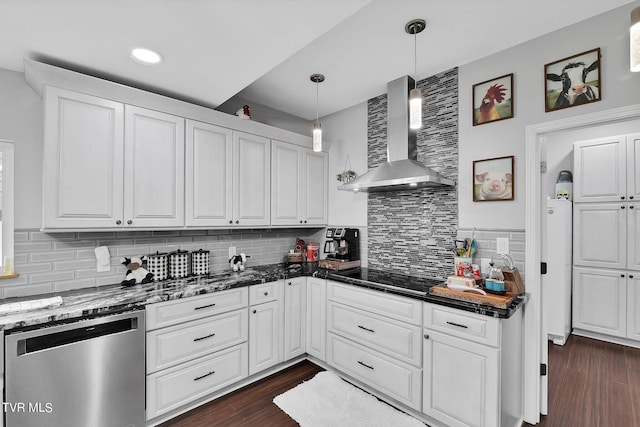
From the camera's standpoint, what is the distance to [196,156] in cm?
247

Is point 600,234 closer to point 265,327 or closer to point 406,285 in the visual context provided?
point 406,285

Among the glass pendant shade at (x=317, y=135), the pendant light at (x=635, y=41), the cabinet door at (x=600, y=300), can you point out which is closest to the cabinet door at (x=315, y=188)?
the glass pendant shade at (x=317, y=135)


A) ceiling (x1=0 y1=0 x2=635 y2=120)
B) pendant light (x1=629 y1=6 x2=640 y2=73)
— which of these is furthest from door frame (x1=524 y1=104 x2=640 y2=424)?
pendant light (x1=629 y1=6 x2=640 y2=73)

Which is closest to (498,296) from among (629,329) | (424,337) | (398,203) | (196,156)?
(424,337)

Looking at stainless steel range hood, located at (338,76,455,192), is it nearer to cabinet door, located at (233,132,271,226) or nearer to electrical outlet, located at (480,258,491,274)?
electrical outlet, located at (480,258,491,274)

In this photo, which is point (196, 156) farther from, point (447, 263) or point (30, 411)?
point (447, 263)

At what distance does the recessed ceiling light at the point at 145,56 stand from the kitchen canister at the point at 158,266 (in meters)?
1.45

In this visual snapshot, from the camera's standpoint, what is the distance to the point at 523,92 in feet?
7.07

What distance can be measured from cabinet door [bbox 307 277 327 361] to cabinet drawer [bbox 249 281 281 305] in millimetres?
352

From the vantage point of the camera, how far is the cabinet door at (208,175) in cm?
245

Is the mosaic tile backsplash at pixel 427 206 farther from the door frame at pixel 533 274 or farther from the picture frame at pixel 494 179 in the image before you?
the door frame at pixel 533 274

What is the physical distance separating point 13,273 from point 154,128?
133 centimetres

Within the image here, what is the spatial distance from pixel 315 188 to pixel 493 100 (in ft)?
6.22

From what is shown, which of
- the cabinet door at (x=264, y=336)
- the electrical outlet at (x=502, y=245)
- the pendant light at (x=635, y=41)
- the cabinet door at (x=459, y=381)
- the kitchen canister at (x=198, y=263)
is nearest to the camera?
the pendant light at (x=635, y=41)
